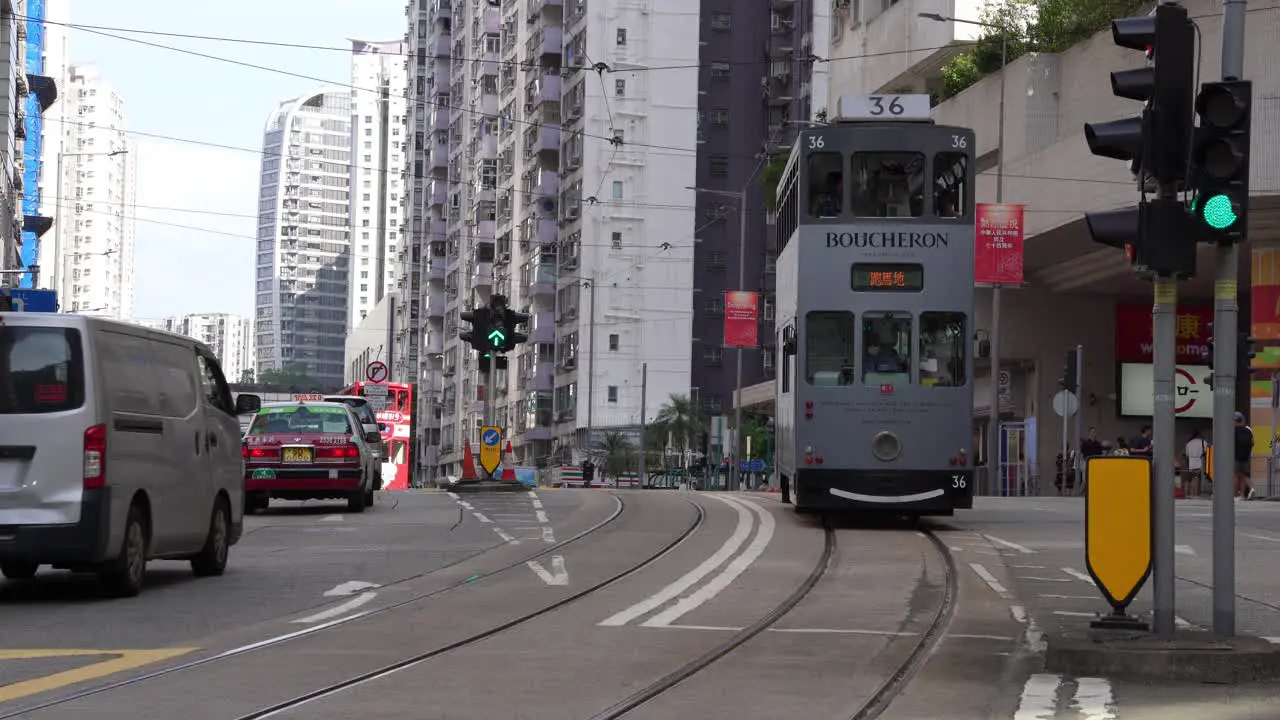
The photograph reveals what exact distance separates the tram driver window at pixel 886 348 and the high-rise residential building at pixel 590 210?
71.3 metres

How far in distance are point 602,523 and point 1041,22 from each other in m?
34.5

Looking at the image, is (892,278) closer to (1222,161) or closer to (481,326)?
(481,326)

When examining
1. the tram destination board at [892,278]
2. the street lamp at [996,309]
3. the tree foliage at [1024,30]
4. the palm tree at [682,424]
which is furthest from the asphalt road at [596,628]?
→ the palm tree at [682,424]

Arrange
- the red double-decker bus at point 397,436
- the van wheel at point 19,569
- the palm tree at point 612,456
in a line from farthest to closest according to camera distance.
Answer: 1. the palm tree at point 612,456
2. the red double-decker bus at point 397,436
3. the van wheel at point 19,569

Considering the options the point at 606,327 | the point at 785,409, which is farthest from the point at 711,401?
the point at 785,409

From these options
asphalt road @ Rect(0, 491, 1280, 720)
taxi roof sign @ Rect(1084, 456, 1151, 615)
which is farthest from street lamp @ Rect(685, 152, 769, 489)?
taxi roof sign @ Rect(1084, 456, 1151, 615)

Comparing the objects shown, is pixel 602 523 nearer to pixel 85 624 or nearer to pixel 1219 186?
pixel 85 624

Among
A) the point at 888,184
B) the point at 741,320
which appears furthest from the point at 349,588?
the point at 741,320

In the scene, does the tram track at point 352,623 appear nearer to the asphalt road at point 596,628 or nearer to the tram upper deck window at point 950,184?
the asphalt road at point 596,628

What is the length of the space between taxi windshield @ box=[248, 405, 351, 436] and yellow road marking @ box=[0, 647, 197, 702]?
17.3 metres

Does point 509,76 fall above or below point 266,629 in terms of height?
above

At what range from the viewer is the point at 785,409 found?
26.3 metres

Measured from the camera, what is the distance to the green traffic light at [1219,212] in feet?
35.4

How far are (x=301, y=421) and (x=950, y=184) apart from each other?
10.3 meters
